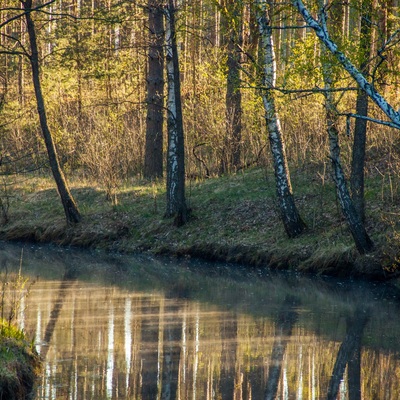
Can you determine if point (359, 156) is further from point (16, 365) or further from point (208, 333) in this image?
point (16, 365)

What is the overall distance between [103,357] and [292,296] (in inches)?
217

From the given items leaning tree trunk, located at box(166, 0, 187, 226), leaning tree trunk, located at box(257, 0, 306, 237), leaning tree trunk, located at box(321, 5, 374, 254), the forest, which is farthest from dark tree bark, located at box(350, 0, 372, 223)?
leaning tree trunk, located at box(166, 0, 187, 226)

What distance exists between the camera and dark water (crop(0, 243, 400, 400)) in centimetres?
820

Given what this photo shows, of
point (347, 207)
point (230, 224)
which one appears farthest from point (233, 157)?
point (347, 207)

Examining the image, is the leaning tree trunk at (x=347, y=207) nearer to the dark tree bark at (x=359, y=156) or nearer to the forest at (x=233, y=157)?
the forest at (x=233, y=157)

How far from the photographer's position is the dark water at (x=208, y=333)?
8.20m

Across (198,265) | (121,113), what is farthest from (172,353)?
(121,113)

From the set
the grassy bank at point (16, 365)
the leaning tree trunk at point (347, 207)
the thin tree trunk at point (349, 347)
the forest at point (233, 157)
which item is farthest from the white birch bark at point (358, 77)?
the leaning tree trunk at point (347, 207)

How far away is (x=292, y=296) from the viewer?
14.0 metres

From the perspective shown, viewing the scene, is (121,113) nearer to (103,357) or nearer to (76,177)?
(76,177)

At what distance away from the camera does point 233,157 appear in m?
23.1

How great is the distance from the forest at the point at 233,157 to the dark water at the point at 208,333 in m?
1.56

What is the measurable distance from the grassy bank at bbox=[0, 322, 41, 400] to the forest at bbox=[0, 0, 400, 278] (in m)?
6.48

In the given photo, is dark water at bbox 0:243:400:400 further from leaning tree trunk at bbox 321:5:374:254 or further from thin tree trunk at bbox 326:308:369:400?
leaning tree trunk at bbox 321:5:374:254
